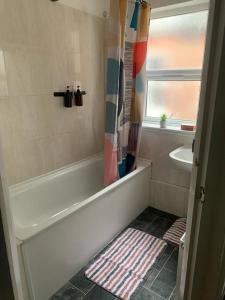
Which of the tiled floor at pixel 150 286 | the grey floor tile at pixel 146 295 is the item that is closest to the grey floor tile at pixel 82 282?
the tiled floor at pixel 150 286

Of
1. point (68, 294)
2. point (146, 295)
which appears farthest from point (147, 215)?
point (68, 294)

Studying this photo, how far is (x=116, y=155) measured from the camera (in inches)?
88.4

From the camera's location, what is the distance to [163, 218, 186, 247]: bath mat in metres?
2.05

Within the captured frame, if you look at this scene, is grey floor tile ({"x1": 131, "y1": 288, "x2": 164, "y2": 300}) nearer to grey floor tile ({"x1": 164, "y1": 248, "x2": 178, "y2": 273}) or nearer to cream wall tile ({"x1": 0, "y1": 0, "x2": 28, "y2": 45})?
grey floor tile ({"x1": 164, "y1": 248, "x2": 178, "y2": 273})

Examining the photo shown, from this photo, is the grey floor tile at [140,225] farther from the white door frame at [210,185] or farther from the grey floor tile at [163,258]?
the white door frame at [210,185]

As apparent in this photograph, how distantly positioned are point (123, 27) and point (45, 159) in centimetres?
140

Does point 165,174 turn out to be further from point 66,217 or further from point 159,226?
point 66,217

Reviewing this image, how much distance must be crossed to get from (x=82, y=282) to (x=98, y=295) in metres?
0.16

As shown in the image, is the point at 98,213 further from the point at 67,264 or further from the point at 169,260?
the point at 169,260

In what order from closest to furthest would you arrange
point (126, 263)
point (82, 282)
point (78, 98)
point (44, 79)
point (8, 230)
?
point (8, 230), point (82, 282), point (126, 263), point (44, 79), point (78, 98)

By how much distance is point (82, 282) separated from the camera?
5.36 ft

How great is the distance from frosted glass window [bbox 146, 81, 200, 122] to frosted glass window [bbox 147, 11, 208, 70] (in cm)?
18

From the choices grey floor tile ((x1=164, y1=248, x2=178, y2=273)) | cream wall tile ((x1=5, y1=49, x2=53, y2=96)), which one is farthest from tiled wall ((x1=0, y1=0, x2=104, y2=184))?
grey floor tile ((x1=164, y1=248, x2=178, y2=273))

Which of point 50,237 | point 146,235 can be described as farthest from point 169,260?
point 50,237
